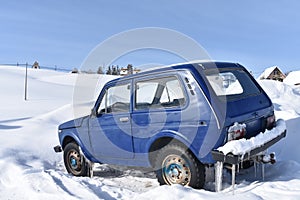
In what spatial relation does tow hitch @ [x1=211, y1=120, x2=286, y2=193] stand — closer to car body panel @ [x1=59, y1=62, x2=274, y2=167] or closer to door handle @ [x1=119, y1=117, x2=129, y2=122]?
car body panel @ [x1=59, y1=62, x2=274, y2=167]

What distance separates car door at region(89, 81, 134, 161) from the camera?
172 inches

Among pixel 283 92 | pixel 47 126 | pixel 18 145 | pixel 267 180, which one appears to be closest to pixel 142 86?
pixel 267 180

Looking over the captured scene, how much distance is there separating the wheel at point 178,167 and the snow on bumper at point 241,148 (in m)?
0.38

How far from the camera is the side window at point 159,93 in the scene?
3.95 m

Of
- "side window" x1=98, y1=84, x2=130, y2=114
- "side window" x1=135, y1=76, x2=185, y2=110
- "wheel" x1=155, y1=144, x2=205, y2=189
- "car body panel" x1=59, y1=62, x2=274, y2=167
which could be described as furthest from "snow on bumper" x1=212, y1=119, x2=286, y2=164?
"side window" x1=98, y1=84, x2=130, y2=114

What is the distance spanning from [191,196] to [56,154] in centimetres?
405

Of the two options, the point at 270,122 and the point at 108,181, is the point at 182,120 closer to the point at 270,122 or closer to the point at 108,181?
the point at 270,122

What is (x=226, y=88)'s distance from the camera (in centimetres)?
412

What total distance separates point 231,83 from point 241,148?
1.42 m

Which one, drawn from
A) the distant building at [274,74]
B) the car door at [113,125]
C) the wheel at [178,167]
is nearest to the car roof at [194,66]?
the car door at [113,125]

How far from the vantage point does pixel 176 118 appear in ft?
12.3

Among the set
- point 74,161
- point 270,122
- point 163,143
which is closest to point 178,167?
point 163,143

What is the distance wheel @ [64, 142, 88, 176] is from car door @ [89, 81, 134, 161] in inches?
16.3

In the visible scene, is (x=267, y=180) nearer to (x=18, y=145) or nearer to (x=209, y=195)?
(x=209, y=195)
